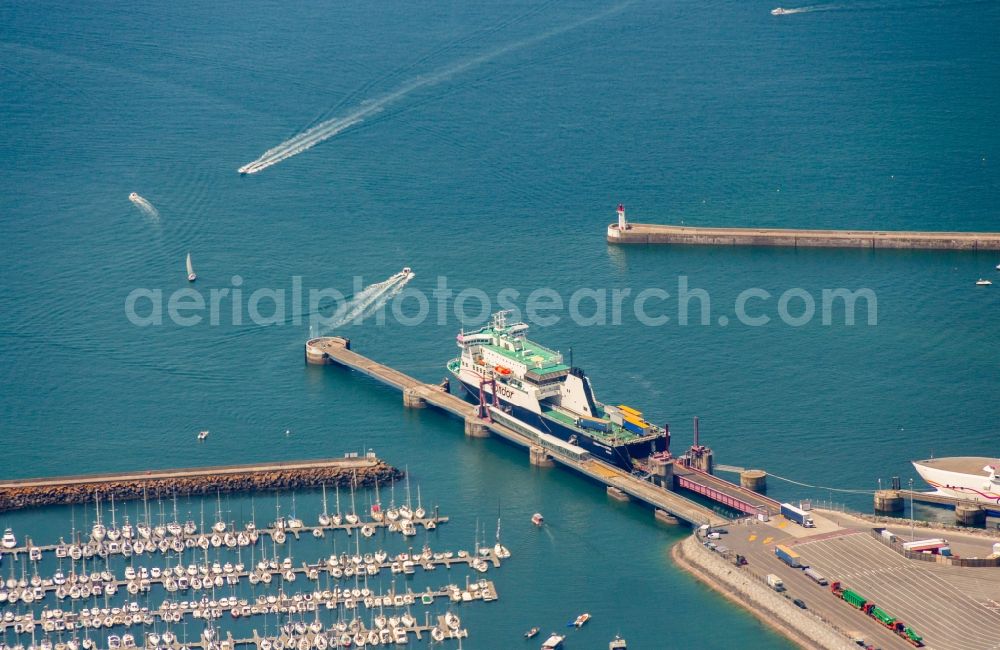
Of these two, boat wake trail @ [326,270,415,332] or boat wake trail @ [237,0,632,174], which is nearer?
boat wake trail @ [326,270,415,332]

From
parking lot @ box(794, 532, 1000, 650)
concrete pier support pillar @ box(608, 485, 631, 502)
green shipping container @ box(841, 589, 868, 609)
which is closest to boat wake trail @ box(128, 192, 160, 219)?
concrete pier support pillar @ box(608, 485, 631, 502)

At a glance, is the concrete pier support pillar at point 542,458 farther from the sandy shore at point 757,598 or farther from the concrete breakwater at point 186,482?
the sandy shore at point 757,598

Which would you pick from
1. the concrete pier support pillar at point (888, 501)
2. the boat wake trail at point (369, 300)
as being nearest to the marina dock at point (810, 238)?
the boat wake trail at point (369, 300)

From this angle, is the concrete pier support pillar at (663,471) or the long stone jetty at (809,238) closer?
the concrete pier support pillar at (663,471)

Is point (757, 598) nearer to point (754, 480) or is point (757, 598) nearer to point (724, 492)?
point (724, 492)

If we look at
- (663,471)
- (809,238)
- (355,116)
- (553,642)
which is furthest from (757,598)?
(355,116)

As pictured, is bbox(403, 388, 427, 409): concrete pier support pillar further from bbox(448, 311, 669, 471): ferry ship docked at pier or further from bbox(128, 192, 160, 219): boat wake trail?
bbox(128, 192, 160, 219): boat wake trail

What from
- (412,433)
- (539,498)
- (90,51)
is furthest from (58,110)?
(539,498)
